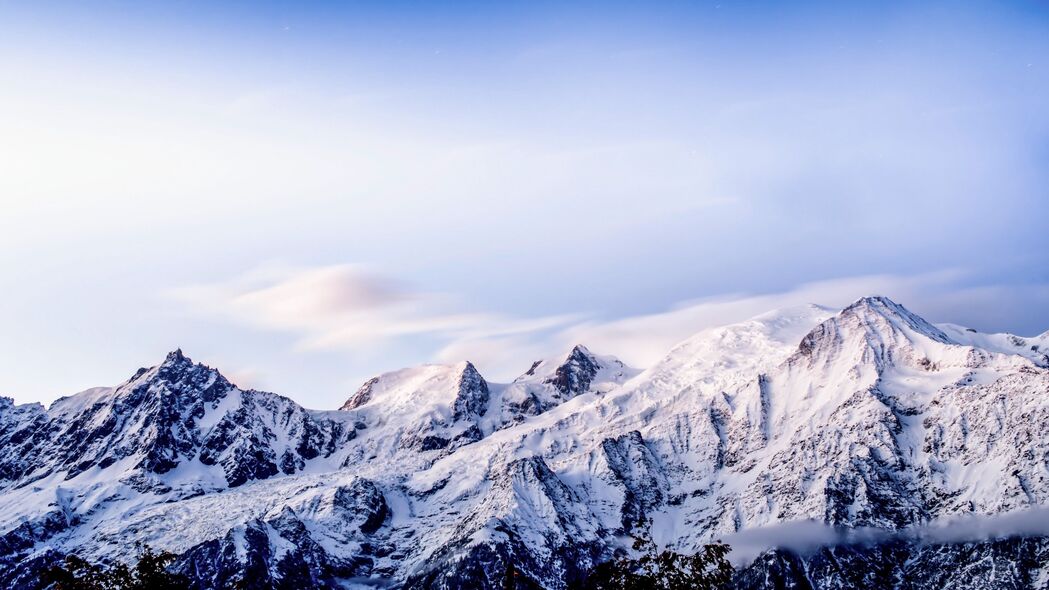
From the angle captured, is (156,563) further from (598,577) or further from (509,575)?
(598,577)

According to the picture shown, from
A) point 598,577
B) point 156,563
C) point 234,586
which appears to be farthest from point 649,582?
point 156,563

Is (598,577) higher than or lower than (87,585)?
lower

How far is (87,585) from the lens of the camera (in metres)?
Result: 55.5

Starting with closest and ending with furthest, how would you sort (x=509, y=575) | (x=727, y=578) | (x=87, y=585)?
(x=87, y=585) → (x=509, y=575) → (x=727, y=578)

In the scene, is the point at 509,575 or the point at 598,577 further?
the point at 598,577

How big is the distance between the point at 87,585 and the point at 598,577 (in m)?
36.3

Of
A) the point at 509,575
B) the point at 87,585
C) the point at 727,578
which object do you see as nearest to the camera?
the point at 87,585

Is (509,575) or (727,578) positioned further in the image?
(727,578)

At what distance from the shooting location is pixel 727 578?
212 feet

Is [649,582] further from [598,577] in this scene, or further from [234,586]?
[234,586]

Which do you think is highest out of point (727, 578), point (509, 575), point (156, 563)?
point (156, 563)

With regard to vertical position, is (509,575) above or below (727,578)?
above

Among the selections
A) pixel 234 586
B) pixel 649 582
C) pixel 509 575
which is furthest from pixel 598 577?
pixel 234 586

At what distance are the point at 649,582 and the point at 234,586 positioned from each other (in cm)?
3318
